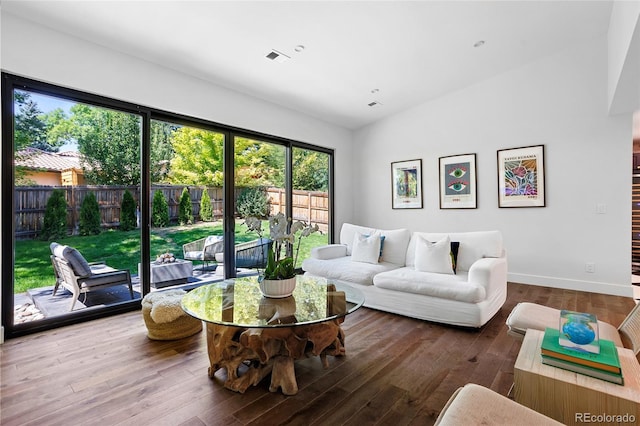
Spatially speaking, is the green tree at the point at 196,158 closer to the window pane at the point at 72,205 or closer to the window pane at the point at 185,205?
the window pane at the point at 185,205

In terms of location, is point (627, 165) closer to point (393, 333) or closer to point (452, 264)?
point (452, 264)

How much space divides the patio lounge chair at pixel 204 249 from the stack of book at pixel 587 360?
12.0ft

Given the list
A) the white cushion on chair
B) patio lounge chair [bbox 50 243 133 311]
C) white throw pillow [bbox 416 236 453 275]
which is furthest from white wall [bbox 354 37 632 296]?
patio lounge chair [bbox 50 243 133 311]

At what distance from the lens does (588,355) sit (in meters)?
1.34

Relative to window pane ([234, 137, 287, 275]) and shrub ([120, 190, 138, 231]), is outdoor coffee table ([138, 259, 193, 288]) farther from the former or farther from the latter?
window pane ([234, 137, 287, 275])

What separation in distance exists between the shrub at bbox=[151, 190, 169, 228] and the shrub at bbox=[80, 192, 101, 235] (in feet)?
1.74

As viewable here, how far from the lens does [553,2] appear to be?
3.28 meters

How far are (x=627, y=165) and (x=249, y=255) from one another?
5.11 metres

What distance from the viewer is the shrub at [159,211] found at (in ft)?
11.9

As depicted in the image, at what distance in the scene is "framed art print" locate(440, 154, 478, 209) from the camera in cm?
509

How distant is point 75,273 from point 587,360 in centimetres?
395

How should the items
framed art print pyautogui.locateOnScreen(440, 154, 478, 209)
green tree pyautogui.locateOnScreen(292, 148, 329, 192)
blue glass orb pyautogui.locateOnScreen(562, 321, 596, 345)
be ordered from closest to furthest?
1. blue glass orb pyautogui.locateOnScreen(562, 321, 596, 345)
2. framed art print pyautogui.locateOnScreen(440, 154, 478, 209)
3. green tree pyautogui.locateOnScreen(292, 148, 329, 192)

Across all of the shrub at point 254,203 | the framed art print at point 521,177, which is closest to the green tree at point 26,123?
the shrub at point 254,203

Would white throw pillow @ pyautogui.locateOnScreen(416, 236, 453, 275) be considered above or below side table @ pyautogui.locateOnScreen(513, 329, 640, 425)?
above
